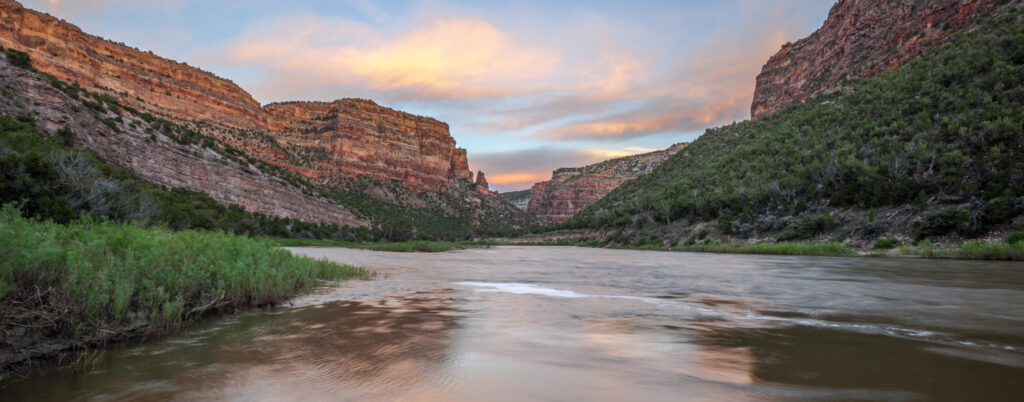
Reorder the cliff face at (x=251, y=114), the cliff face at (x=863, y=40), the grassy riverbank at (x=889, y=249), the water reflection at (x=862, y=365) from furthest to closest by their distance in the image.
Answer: the cliff face at (x=251, y=114)
the cliff face at (x=863, y=40)
the grassy riverbank at (x=889, y=249)
the water reflection at (x=862, y=365)

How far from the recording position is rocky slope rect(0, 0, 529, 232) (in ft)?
176

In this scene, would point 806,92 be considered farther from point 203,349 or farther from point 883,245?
point 203,349

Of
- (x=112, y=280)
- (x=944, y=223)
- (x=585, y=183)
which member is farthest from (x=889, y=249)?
(x=585, y=183)

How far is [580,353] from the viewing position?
17.2ft

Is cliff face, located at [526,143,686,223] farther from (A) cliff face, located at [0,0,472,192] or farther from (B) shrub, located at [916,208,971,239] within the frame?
(B) shrub, located at [916,208,971,239]

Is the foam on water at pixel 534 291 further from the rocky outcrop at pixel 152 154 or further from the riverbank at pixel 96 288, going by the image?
the rocky outcrop at pixel 152 154

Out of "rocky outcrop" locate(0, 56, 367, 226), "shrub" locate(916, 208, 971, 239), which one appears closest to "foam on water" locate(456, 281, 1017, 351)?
"shrub" locate(916, 208, 971, 239)

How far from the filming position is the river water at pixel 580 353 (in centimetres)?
385

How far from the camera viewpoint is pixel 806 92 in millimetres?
64688

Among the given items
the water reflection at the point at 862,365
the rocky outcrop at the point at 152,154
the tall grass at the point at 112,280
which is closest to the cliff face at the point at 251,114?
the rocky outcrop at the point at 152,154

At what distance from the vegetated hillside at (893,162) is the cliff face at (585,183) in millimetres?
69193

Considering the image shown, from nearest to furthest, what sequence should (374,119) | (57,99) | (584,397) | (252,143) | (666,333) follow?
(584,397)
(666,333)
(57,99)
(252,143)
(374,119)

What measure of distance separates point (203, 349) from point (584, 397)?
451cm

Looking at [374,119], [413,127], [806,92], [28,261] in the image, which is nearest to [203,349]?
[28,261]
